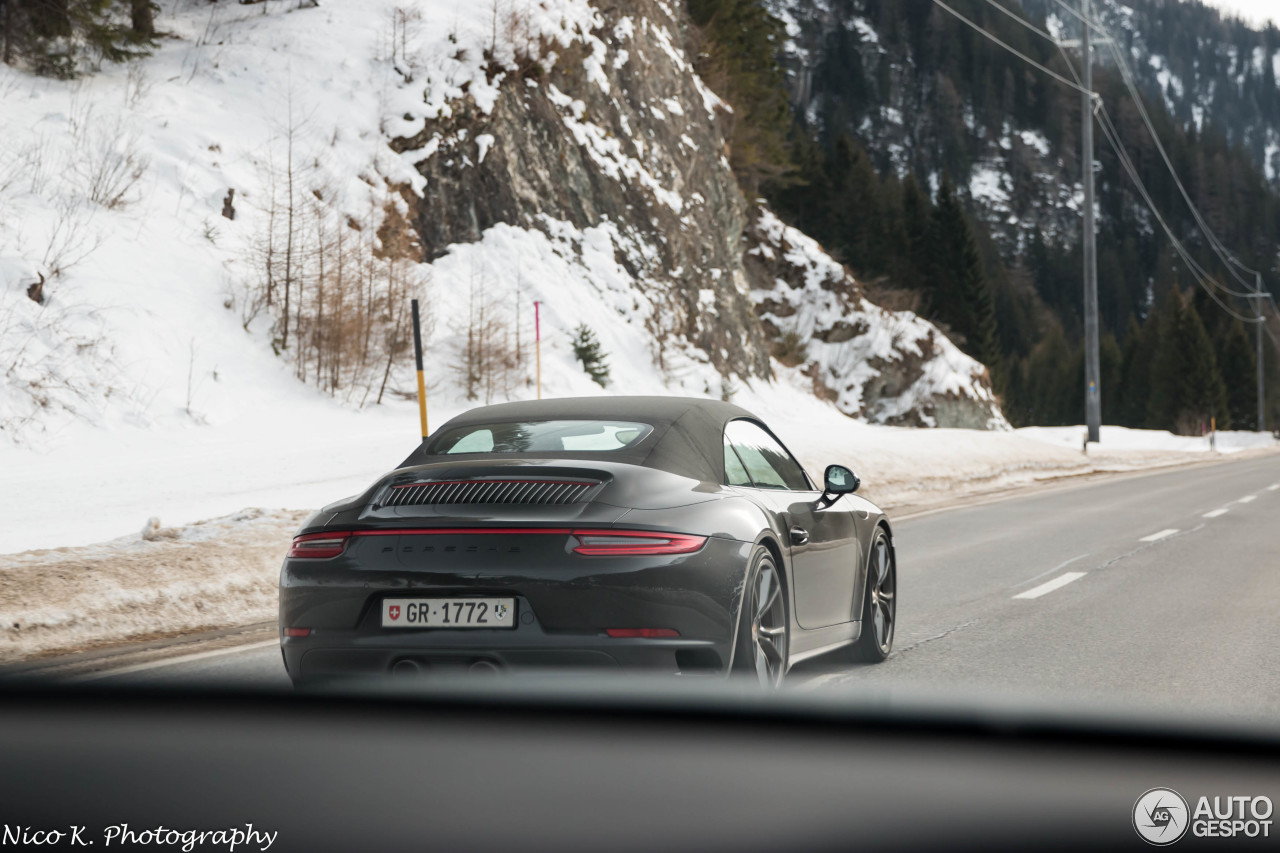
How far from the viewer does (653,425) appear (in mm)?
5297

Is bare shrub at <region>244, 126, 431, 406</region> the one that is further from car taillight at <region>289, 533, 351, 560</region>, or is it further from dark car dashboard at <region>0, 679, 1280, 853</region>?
car taillight at <region>289, 533, 351, 560</region>

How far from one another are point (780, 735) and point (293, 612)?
71.5 inches

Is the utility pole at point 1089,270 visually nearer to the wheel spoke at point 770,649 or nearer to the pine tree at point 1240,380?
the wheel spoke at point 770,649

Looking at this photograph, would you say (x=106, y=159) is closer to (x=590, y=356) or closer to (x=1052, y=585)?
(x=590, y=356)

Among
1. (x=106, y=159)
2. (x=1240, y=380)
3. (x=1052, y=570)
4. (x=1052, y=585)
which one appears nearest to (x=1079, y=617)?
(x=1052, y=585)

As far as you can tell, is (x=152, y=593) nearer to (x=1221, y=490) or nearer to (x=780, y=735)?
(x=780, y=735)

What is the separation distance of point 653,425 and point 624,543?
0.92 m

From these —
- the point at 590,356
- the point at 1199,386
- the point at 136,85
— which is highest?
the point at 136,85

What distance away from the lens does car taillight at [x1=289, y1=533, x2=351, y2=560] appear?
4.68 meters

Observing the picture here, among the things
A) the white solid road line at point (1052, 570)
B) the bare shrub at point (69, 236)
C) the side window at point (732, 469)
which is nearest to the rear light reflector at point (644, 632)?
the side window at point (732, 469)

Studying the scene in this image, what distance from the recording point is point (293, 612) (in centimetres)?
473

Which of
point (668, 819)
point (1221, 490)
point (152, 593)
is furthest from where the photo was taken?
point (1221, 490)

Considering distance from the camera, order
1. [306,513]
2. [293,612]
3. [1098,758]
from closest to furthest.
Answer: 1. [1098,758]
2. [293,612]
3. [306,513]

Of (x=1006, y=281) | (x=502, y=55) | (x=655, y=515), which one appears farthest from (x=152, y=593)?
(x=1006, y=281)
